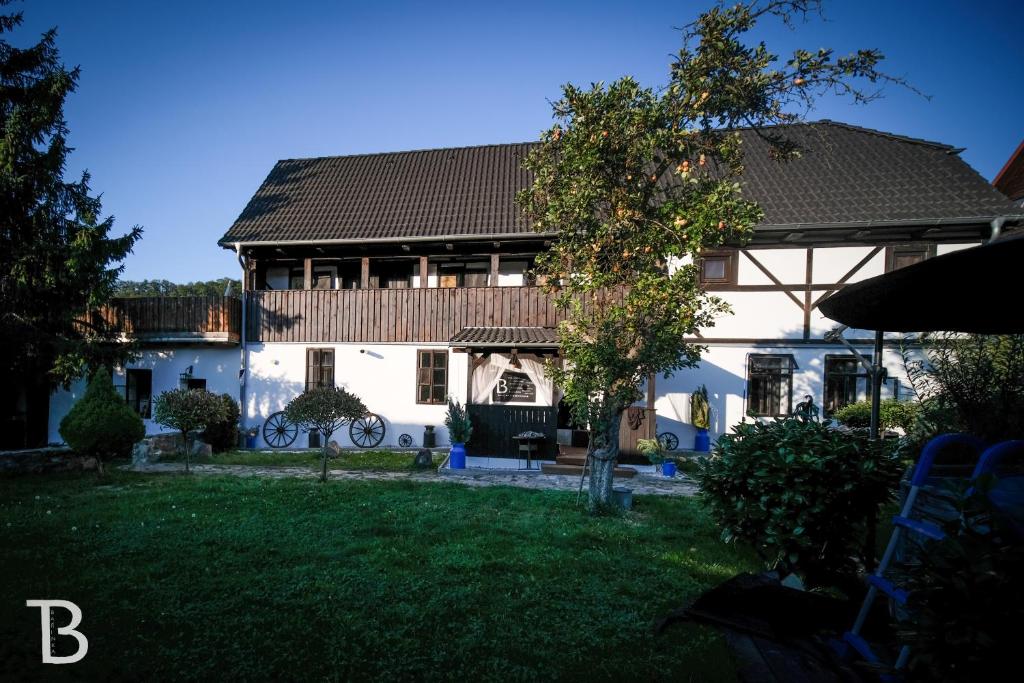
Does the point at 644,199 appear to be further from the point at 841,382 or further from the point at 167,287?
the point at 167,287

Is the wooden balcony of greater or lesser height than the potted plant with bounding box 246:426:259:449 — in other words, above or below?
above

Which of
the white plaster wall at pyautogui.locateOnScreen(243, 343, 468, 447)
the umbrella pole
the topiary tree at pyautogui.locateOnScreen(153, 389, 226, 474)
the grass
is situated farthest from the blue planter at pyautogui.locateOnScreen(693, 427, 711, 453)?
the topiary tree at pyautogui.locateOnScreen(153, 389, 226, 474)

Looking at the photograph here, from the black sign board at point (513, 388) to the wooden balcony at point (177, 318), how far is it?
781 centimetres

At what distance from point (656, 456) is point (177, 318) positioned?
13.3 metres

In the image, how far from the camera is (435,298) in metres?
13.8

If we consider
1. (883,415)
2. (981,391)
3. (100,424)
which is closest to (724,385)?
(883,415)

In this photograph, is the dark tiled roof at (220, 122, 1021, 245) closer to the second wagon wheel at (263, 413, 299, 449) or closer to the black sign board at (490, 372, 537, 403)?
the black sign board at (490, 372, 537, 403)

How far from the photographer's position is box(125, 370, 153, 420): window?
14.7m

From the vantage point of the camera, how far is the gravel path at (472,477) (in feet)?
29.6

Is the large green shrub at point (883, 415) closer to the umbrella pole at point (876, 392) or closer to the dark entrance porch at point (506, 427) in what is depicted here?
the dark entrance porch at point (506, 427)

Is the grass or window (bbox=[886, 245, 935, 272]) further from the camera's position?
window (bbox=[886, 245, 935, 272])

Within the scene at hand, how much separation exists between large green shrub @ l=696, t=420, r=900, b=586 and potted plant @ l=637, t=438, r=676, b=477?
21.3ft

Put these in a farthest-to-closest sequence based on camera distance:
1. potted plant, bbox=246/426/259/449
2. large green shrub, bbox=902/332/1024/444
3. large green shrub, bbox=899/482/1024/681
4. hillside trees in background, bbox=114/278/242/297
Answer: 1. hillside trees in background, bbox=114/278/242/297
2. potted plant, bbox=246/426/259/449
3. large green shrub, bbox=902/332/1024/444
4. large green shrub, bbox=899/482/1024/681

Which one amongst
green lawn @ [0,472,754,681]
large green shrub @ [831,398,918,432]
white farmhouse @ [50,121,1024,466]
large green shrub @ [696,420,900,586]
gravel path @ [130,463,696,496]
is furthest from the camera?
white farmhouse @ [50,121,1024,466]
